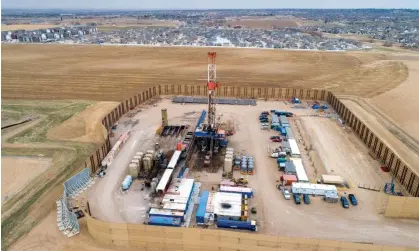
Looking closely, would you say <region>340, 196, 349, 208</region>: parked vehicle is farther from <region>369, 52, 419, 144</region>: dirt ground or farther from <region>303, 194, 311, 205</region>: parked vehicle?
<region>369, 52, 419, 144</region>: dirt ground

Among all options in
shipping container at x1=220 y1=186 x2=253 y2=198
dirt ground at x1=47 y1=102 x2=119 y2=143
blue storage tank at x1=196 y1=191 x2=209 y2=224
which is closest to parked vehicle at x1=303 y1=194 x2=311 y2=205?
shipping container at x1=220 y1=186 x2=253 y2=198

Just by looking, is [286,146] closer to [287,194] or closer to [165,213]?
[287,194]

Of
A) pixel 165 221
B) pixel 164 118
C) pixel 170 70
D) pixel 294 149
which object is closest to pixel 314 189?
pixel 294 149

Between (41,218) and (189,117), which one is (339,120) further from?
(41,218)

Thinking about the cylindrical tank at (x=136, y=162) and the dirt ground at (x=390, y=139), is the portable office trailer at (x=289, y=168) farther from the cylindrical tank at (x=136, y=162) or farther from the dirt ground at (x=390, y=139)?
the cylindrical tank at (x=136, y=162)

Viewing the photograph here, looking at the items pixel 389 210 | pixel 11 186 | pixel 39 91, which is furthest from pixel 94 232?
pixel 39 91
